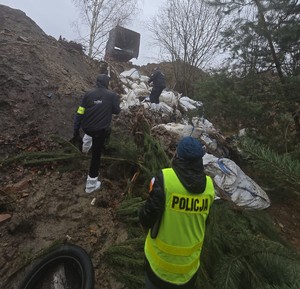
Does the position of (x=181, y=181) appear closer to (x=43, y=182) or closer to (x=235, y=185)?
(x=43, y=182)

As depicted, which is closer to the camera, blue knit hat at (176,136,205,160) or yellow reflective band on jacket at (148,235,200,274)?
blue knit hat at (176,136,205,160)

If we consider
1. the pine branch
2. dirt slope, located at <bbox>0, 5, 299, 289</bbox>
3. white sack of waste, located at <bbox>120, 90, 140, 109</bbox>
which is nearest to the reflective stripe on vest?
the pine branch

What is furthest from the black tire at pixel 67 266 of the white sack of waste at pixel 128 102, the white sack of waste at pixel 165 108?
the white sack of waste at pixel 165 108

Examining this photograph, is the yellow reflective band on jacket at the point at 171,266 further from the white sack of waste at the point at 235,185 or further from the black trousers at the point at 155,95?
the black trousers at the point at 155,95

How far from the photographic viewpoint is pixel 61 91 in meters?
6.95

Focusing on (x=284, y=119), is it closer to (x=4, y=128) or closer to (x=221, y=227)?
(x=221, y=227)

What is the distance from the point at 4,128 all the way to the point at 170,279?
4654mm

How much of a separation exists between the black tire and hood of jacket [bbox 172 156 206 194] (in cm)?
169

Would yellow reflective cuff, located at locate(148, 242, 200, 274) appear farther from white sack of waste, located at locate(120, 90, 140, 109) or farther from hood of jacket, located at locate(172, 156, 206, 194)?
white sack of waste, located at locate(120, 90, 140, 109)

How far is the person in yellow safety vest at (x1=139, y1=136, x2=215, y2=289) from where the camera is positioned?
1948 mm

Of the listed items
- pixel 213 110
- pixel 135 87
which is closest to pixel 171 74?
pixel 135 87

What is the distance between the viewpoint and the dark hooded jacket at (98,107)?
13.9 ft

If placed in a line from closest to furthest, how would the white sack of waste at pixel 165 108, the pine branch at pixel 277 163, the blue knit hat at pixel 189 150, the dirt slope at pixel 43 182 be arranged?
the pine branch at pixel 277 163
the blue knit hat at pixel 189 150
the dirt slope at pixel 43 182
the white sack of waste at pixel 165 108

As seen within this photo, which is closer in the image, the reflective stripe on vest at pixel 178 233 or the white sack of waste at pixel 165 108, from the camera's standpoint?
the reflective stripe on vest at pixel 178 233
